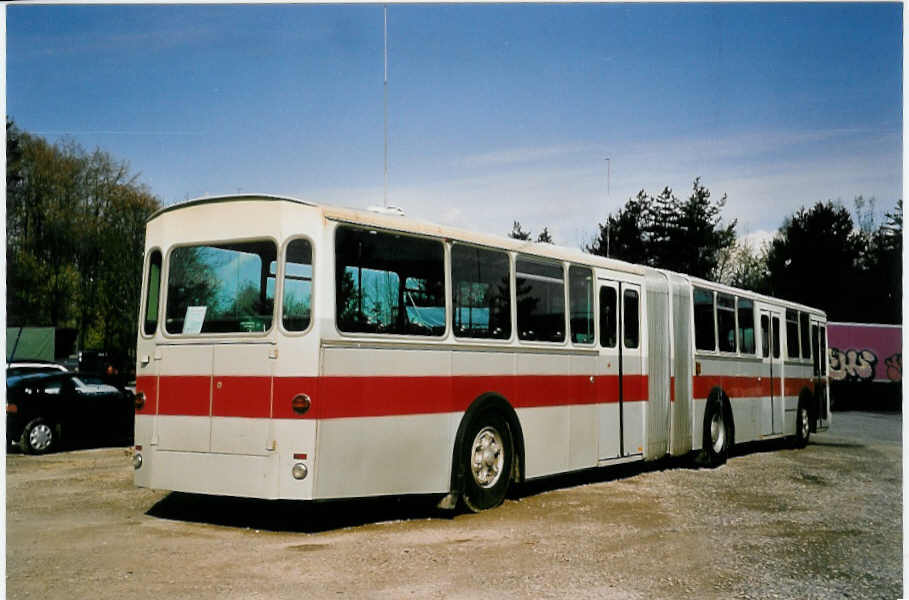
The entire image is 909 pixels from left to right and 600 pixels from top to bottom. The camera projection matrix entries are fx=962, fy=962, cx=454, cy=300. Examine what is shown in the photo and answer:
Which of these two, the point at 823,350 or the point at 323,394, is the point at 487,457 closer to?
the point at 323,394

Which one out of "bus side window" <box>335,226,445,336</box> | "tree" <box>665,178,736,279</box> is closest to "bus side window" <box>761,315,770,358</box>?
"tree" <box>665,178,736,279</box>

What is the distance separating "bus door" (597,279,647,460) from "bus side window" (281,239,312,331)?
483cm

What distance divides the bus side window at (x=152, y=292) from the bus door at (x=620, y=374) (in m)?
5.41

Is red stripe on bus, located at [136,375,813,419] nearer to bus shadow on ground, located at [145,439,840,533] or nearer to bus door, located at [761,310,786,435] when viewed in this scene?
bus shadow on ground, located at [145,439,840,533]

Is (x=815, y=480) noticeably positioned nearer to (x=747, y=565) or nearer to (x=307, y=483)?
(x=747, y=565)

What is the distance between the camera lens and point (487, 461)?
9758 mm

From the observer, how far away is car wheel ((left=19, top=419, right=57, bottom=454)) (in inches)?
607

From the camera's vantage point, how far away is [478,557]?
7391 mm

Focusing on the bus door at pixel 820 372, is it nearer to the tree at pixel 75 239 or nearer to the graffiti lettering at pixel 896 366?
the graffiti lettering at pixel 896 366

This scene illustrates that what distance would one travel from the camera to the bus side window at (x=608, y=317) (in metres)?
11.9

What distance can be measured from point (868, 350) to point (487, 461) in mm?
7177

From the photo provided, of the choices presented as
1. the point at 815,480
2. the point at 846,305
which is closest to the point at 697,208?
the point at 846,305

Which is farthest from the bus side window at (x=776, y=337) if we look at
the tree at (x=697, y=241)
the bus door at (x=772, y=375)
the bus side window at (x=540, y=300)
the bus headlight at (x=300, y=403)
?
the bus headlight at (x=300, y=403)

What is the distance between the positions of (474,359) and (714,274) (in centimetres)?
1605
